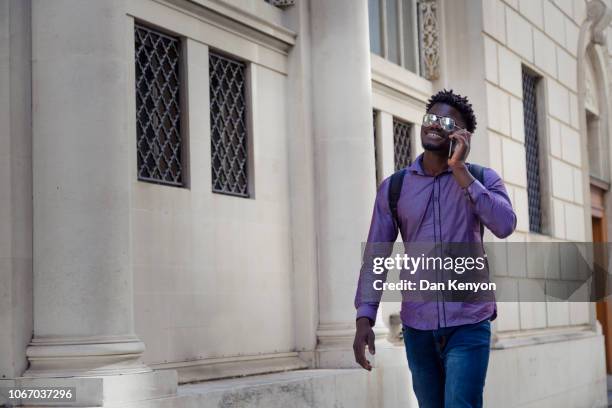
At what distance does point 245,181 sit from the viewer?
10.3m

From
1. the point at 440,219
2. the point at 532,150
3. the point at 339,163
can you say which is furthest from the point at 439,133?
the point at 532,150

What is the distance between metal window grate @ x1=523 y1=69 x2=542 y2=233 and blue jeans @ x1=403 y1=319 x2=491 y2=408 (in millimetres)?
10844

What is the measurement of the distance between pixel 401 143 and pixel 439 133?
7.80 metres

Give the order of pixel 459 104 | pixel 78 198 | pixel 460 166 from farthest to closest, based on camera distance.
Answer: pixel 78 198
pixel 459 104
pixel 460 166

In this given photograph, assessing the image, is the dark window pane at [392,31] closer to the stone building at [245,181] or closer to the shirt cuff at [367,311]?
the stone building at [245,181]

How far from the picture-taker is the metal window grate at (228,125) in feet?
32.4

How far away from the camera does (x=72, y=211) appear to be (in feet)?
23.4

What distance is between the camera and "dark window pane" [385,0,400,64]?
1364 centimetres

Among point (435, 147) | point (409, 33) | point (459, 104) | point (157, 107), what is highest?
point (409, 33)

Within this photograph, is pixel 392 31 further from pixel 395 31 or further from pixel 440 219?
pixel 440 219

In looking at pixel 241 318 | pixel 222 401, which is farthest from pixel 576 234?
pixel 222 401

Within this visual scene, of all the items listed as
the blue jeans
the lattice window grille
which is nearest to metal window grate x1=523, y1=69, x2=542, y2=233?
the lattice window grille

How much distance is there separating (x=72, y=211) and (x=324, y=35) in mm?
4672

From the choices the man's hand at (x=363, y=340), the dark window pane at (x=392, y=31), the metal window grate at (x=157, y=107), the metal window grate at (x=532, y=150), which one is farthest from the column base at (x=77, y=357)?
the metal window grate at (x=532, y=150)
